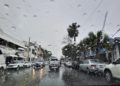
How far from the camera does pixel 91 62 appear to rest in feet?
88.5

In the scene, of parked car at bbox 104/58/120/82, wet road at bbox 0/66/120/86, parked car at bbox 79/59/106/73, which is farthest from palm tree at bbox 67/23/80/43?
parked car at bbox 104/58/120/82

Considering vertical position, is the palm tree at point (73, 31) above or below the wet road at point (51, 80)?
above

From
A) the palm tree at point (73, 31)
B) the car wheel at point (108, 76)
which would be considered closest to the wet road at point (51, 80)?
the car wheel at point (108, 76)

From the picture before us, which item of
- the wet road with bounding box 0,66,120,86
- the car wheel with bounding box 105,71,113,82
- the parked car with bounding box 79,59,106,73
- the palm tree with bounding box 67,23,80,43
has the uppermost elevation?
the palm tree with bounding box 67,23,80,43

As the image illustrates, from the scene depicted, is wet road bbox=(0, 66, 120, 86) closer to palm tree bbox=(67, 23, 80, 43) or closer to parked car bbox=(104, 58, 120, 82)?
parked car bbox=(104, 58, 120, 82)

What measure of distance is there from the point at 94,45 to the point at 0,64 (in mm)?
19671

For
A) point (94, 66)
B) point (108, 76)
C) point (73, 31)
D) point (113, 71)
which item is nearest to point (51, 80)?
point (108, 76)

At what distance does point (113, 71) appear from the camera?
51.9ft

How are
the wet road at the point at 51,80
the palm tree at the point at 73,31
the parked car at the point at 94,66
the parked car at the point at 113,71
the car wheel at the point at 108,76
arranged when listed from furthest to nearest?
the palm tree at the point at 73,31, the parked car at the point at 94,66, the car wheel at the point at 108,76, the wet road at the point at 51,80, the parked car at the point at 113,71

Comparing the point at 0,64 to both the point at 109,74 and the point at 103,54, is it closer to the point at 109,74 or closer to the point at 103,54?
the point at 109,74

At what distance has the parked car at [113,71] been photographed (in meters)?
15.2

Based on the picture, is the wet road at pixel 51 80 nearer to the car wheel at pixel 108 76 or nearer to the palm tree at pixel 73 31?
the car wheel at pixel 108 76

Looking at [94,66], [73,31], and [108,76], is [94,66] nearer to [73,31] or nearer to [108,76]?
[108,76]

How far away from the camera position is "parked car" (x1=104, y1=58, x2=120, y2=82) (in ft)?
49.9
